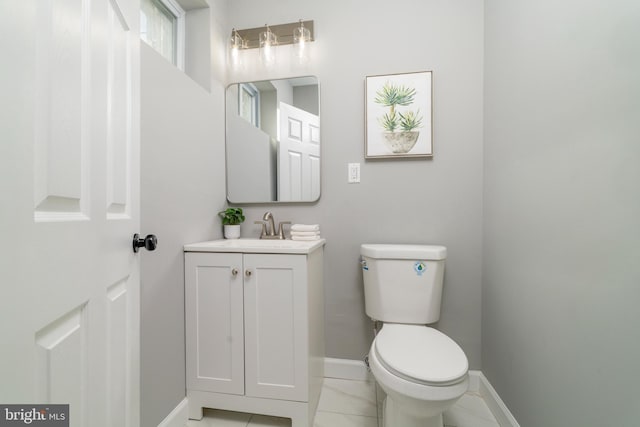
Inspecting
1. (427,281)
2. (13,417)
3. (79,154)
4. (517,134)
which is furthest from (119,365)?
(517,134)

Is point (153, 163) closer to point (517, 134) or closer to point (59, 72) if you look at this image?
point (59, 72)

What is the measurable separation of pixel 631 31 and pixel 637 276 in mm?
612

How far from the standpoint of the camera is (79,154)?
0.55 m

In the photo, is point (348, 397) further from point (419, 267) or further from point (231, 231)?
point (231, 231)

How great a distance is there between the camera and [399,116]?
156 centimetres

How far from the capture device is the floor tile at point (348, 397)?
134 cm

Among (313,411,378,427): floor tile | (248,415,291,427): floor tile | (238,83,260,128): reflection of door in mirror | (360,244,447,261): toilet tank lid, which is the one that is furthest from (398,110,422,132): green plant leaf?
(248,415,291,427): floor tile

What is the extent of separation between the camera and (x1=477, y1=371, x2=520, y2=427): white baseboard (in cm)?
117

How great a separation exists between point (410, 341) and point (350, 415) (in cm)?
53

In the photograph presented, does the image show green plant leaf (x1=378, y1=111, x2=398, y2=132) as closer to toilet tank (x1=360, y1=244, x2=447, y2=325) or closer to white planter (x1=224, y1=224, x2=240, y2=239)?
toilet tank (x1=360, y1=244, x2=447, y2=325)

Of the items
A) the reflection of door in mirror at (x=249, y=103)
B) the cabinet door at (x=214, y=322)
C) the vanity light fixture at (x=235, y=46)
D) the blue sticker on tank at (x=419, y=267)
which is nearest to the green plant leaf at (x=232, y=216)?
the cabinet door at (x=214, y=322)

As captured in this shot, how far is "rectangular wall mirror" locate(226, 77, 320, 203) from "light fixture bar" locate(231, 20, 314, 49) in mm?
260
